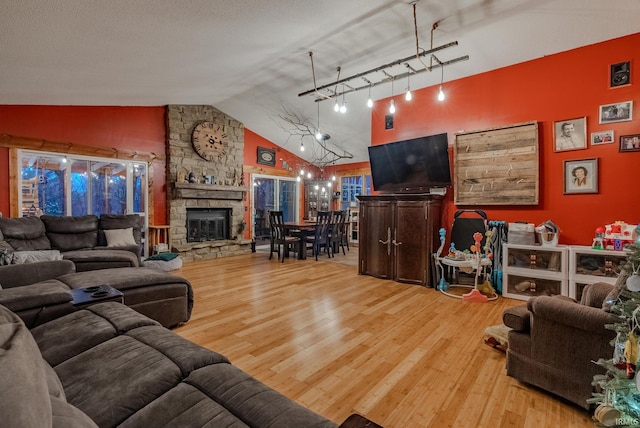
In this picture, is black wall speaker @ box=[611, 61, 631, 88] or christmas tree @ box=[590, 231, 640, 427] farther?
black wall speaker @ box=[611, 61, 631, 88]

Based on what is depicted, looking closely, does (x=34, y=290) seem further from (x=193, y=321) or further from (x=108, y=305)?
(x=193, y=321)

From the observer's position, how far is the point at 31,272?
2875 millimetres

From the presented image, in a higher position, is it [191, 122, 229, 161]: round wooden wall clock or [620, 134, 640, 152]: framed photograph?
[191, 122, 229, 161]: round wooden wall clock

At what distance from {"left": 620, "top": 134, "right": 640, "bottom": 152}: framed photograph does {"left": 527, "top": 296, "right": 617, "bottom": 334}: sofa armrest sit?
8.82 feet

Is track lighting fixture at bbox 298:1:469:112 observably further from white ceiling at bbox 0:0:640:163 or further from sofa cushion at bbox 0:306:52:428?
sofa cushion at bbox 0:306:52:428

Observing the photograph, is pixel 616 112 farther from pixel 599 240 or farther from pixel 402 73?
pixel 402 73

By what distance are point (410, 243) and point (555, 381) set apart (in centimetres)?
270

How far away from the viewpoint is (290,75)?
16.2 ft

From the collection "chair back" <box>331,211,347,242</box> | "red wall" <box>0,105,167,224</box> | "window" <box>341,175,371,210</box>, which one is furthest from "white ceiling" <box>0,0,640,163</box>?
"window" <box>341,175,371,210</box>

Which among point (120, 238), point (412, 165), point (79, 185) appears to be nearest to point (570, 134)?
point (412, 165)

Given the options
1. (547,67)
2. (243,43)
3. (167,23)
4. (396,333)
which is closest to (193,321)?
(396,333)

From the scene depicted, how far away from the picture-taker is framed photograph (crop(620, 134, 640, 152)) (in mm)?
3293

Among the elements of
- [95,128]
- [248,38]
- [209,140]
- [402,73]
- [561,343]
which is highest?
[402,73]

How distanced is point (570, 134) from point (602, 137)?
11.6 inches
